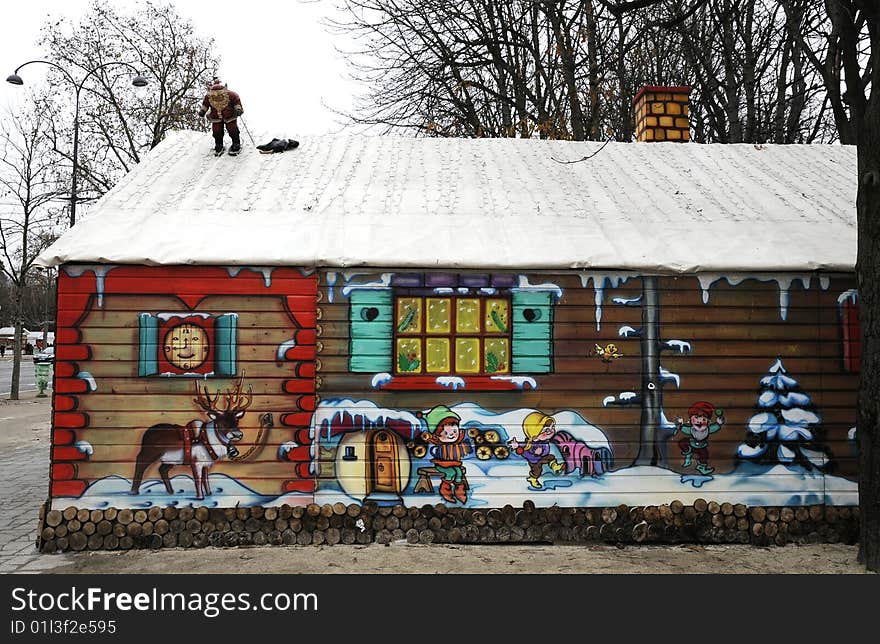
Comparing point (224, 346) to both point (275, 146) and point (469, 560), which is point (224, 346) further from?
point (275, 146)

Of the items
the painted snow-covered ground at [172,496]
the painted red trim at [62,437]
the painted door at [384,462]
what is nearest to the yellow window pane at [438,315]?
the painted door at [384,462]

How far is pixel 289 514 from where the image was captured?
21.7 feet

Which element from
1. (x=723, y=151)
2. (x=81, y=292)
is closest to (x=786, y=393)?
(x=723, y=151)

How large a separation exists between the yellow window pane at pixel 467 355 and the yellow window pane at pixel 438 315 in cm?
19

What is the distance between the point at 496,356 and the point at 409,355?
834 mm

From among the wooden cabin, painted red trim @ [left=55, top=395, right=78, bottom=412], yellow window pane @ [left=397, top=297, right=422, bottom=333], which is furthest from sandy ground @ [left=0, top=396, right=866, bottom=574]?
yellow window pane @ [left=397, top=297, right=422, bottom=333]

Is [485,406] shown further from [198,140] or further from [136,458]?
[198,140]

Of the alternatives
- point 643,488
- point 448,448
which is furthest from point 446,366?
point 643,488

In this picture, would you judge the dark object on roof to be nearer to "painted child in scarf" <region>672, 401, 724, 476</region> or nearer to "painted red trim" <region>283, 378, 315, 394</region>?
"painted red trim" <region>283, 378, 315, 394</region>

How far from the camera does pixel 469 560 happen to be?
6.26 m

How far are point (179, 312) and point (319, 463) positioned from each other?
192 centimetres

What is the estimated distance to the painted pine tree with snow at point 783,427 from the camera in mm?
6910

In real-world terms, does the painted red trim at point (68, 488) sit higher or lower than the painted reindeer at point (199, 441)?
lower

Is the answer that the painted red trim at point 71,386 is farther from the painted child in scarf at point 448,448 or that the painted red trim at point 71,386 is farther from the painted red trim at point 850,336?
the painted red trim at point 850,336
